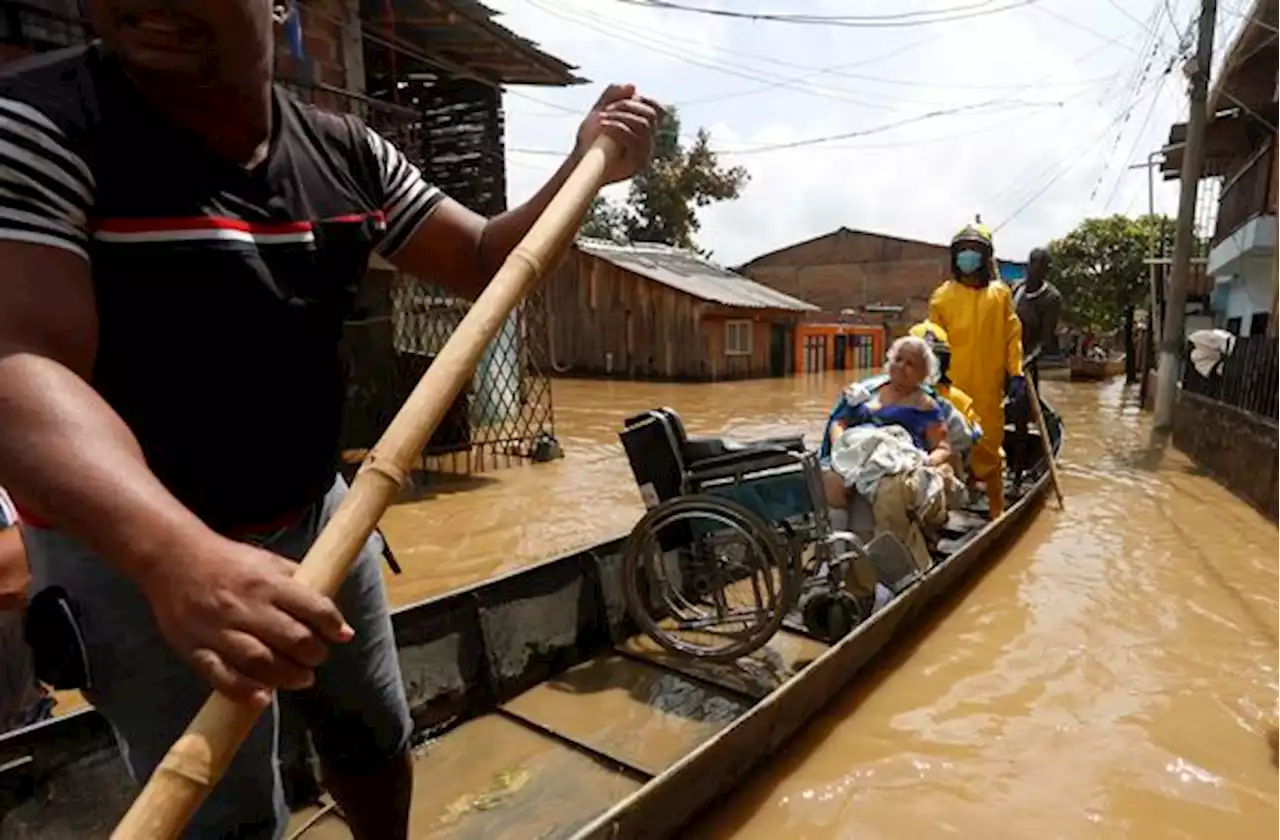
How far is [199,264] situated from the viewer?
3.68ft

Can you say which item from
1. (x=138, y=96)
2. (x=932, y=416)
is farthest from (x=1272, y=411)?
(x=138, y=96)

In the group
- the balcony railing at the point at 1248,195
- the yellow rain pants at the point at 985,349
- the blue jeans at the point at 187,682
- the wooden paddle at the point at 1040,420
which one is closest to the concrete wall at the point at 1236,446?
the wooden paddle at the point at 1040,420

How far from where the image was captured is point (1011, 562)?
6.17 metres

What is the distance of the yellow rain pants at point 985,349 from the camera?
6102mm

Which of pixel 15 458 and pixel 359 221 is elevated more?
pixel 359 221

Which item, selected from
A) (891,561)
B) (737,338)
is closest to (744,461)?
(891,561)

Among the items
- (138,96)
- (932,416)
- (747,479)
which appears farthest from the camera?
(932,416)

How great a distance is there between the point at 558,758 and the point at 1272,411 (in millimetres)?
8092

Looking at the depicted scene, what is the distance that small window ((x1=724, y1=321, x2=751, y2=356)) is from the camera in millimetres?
22266

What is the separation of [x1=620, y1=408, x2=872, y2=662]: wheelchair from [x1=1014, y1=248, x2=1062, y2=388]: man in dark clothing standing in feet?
14.9

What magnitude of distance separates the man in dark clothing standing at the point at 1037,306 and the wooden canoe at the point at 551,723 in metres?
3.85

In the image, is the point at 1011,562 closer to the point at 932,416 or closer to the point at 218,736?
the point at 932,416

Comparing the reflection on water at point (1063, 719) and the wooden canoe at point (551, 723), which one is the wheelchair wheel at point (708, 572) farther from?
the reflection on water at point (1063, 719)

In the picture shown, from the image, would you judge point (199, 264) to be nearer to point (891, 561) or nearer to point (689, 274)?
point (891, 561)
